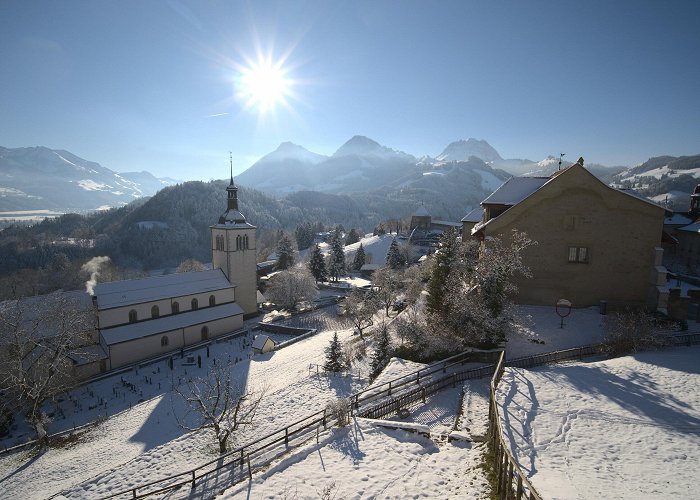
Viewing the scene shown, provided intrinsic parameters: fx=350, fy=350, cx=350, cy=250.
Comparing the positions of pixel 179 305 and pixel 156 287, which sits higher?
pixel 156 287

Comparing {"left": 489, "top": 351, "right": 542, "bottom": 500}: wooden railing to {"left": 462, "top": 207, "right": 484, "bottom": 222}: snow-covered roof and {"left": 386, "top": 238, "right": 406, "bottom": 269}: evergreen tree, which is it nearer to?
{"left": 462, "top": 207, "right": 484, "bottom": 222}: snow-covered roof

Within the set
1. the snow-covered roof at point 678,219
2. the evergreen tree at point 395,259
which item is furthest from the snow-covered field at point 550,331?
the evergreen tree at point 395,259

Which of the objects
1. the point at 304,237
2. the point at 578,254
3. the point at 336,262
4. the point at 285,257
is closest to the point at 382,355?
the point at 578,254

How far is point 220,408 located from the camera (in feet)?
61.1

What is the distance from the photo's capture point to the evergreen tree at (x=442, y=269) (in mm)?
22953

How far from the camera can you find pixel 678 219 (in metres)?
39.6

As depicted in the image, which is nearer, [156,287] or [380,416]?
[380,416]

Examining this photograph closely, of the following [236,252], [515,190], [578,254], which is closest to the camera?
[578,254]

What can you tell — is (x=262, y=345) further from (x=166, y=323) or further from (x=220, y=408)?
(x=220, y=408)

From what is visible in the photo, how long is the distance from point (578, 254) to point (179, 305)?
36.3 meters

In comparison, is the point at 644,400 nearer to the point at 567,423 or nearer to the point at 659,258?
the point at 567,423

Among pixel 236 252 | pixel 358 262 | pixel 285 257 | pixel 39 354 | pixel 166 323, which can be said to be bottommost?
pixel 166 323

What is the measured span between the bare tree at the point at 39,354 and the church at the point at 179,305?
1.79m

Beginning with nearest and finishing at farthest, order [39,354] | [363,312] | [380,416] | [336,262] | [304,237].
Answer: [380,416] → [39,354] → [363,312] → [336,262] → [304,237]
